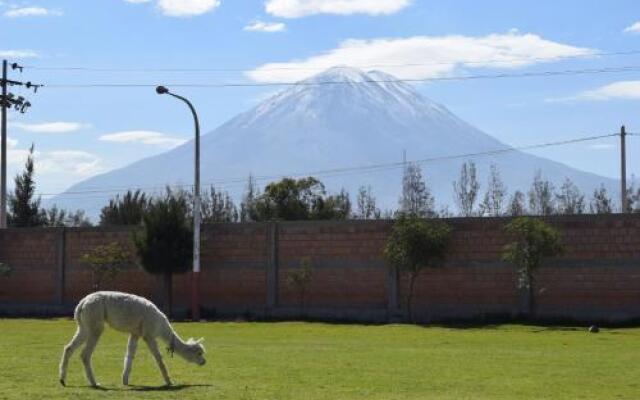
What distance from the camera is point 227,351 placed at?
26109 mm

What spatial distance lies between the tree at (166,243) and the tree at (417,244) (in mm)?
10043

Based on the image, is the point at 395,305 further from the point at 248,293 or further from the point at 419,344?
the point at 419,344

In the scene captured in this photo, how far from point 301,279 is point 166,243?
6.62 metres

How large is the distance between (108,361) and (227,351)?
4374mm

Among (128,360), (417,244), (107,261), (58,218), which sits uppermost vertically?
(58,218)

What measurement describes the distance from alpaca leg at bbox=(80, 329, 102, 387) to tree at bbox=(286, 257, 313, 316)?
26.5 meters

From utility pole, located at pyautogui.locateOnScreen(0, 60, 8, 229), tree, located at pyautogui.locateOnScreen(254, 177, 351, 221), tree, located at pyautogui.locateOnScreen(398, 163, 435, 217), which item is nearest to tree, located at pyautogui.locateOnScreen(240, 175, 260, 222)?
tree, located at pyautogui.locateOnScreen(254, 177, 351, 221)

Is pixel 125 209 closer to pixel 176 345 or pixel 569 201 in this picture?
pixel 569 201

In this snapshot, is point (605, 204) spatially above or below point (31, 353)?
above

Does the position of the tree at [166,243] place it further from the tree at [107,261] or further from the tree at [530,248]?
Answer: the tree at [530,248]

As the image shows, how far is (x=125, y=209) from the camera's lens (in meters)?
70.9

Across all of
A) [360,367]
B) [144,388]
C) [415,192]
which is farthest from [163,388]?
[415,192]

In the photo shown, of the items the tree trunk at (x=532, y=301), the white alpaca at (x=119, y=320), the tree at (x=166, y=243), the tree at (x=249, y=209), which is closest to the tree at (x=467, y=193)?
the tree at (x=249, y=209)

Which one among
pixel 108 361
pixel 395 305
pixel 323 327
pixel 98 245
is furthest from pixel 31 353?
pixel 98 245
